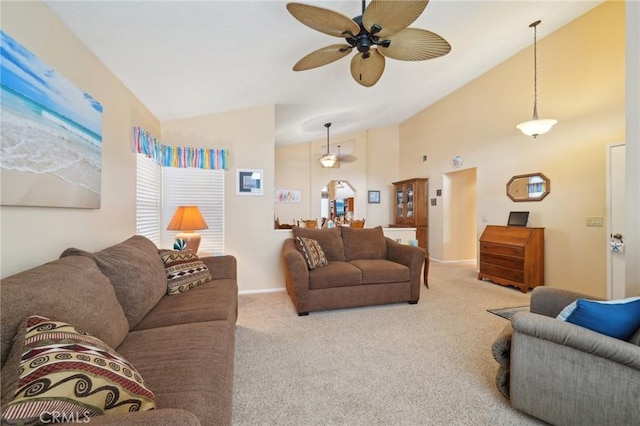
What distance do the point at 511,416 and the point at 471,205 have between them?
540 centimetres

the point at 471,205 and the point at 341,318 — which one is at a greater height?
the point at 471,205

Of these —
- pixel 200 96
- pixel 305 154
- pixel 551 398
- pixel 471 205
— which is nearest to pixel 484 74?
pixel 471 205

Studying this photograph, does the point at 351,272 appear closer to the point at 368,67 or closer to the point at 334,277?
the point at 334,277

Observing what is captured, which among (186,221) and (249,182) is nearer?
(186,221)

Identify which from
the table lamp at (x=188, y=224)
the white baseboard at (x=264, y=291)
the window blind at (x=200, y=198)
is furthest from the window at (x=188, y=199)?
A: the white baseboard at (x=264, y=291)

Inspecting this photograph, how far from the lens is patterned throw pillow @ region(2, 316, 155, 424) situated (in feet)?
2.15

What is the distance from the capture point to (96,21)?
170cm

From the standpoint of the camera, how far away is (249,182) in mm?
3773

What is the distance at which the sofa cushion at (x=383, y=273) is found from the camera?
3097mm

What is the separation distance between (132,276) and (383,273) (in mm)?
2476

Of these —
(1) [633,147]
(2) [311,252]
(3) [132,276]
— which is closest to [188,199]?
(2) [311,252]

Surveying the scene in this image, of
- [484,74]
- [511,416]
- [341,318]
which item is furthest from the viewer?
[484,74]

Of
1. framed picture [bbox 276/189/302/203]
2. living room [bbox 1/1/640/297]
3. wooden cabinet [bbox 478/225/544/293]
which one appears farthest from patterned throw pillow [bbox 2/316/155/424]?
framed picture [bbox 276/189/302/203]

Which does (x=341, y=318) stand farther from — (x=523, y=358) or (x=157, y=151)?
Result: (x=157, y=151)
